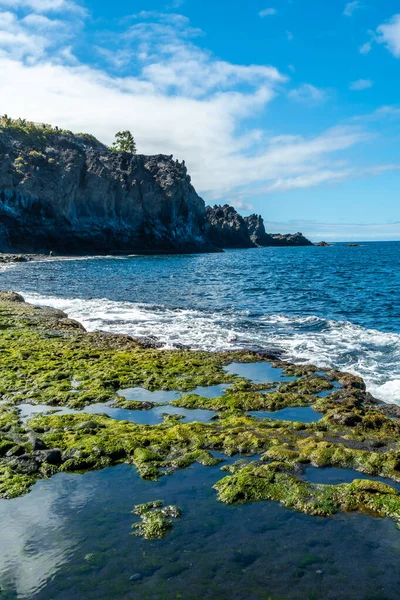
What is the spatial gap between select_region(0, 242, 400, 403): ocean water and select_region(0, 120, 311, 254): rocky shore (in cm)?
5856

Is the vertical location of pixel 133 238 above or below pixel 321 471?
above

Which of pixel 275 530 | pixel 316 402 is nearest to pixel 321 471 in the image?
pixel 275 530

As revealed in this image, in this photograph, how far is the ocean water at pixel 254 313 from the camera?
73.5ft

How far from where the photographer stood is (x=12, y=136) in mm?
136375

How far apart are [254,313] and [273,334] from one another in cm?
814

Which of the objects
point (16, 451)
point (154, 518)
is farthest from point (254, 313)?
point (154, 518)

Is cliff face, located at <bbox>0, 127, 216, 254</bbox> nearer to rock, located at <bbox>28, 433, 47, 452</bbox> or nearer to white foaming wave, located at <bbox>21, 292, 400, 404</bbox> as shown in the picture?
white foaming wave, located at <bbox>21, 292, 400, 404</bbox>

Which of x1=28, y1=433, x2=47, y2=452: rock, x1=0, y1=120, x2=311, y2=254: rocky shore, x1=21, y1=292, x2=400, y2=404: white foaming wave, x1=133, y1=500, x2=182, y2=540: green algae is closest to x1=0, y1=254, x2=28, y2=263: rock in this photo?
x1=0, y1=120, x2=311, y2=254: rocky shore

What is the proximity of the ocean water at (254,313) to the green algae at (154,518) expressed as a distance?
34.2 feet

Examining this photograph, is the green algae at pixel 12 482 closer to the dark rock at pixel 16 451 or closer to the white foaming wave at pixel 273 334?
the dark rock at pixel 16 451

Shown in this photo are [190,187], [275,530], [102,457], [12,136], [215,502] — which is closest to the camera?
[275,530]

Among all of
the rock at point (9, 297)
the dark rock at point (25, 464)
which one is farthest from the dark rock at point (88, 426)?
the rock at point (9, 297)

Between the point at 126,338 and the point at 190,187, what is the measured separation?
5667 inches

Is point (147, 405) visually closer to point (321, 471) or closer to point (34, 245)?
point (321, 471)
